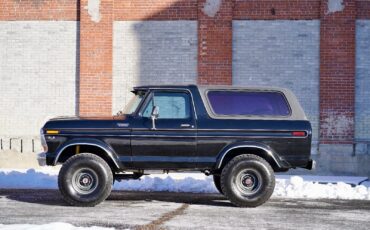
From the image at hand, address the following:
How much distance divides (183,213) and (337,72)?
925 centimetres

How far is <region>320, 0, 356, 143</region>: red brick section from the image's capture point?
1631 centimetres

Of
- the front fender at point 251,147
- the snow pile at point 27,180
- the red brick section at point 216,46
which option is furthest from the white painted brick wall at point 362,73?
the snow pile at point 27,180

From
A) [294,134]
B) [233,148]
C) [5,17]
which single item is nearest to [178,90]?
[233,148]

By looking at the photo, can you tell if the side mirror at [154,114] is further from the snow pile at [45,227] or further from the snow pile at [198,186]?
the snow pile at [198,186]

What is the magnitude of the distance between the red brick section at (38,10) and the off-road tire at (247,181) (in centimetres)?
933

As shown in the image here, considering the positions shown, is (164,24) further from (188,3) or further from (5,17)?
(5,17)

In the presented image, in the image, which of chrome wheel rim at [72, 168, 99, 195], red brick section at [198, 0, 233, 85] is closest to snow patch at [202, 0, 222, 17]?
red brick section at [198, 0, 233, 85]

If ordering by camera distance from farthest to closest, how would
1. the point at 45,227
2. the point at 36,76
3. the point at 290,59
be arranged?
the point at 36,76
the point at 290,59
the point at 45,227

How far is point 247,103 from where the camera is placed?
986 centimetres

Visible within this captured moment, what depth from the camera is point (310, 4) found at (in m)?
16.6

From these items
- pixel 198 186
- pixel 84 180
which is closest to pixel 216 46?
pixel 198 186

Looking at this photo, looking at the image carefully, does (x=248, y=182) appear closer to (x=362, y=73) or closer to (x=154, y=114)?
(x=154, y=114)

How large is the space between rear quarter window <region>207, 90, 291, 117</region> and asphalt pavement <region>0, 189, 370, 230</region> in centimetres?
151

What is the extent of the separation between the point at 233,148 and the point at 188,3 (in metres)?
8.20
